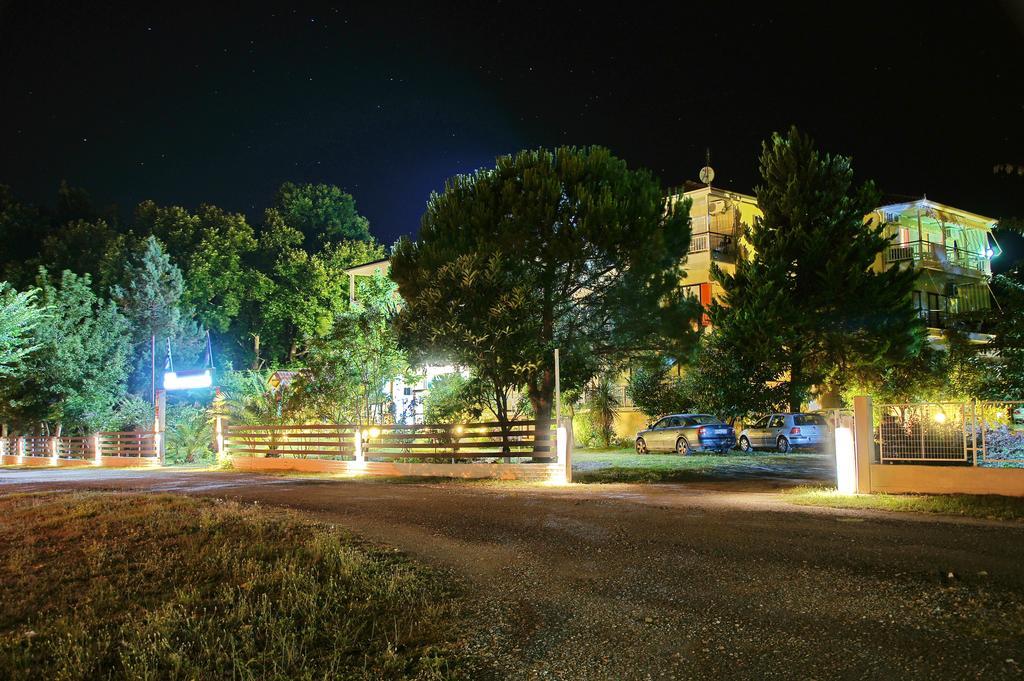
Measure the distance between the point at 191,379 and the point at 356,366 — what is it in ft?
43.9

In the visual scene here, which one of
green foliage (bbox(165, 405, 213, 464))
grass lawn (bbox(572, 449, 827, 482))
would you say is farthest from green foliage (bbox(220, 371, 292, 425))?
grass lawn (bbox(572, 449, 827, 482))

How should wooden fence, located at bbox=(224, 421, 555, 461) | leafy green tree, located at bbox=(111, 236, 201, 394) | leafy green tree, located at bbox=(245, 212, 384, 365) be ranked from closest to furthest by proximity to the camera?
wooden fence, located at bbox=(224, 421, 555, 461)
leafy green tree, located at bbox=(111, 236, 201, 394)
leafy green tree, located at bbox=(245, 212, 384, 365)

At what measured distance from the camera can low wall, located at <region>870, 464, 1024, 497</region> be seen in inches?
510

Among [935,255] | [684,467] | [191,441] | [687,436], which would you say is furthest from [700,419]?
[191,441]

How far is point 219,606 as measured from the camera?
6953 mm

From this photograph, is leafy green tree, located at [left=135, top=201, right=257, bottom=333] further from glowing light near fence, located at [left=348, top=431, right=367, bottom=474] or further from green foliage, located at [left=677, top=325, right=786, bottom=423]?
green foliage, located at [left=677, top=325, right=786, bottom=423]

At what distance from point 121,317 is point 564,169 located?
3281cm

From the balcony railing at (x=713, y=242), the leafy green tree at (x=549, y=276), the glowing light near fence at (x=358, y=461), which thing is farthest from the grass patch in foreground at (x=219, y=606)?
the balcony railing at (x=713, y=242)

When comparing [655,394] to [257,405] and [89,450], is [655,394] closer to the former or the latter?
[257,405]

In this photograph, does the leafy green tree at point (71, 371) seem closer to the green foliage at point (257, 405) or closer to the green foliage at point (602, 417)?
the green foliage at point (257, 405)

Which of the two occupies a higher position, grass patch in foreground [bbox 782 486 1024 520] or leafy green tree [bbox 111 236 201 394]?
leafy green tree [bbox 111 236 201 394]

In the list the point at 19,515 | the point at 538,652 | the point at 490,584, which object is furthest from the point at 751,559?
the point at 19,515

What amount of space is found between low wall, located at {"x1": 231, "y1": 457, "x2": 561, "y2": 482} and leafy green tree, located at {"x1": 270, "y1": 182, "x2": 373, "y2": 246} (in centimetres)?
3522

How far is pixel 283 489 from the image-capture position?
18.4 m
